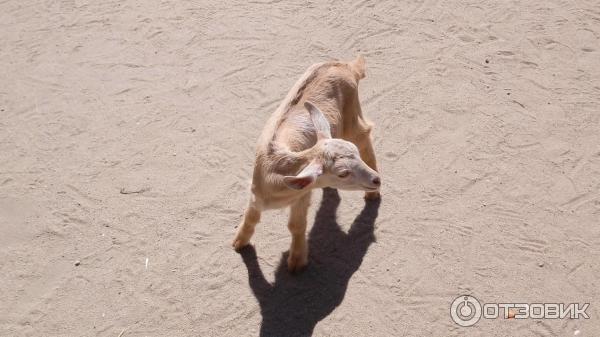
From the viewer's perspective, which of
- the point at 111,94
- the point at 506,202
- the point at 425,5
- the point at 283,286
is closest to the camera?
the point at 283,286

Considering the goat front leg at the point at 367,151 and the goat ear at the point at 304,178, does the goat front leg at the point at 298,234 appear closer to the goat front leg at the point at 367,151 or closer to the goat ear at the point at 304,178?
the goat ear at the point at 304,178

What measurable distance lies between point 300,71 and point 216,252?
3713mm

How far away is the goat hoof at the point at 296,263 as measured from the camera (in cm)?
642

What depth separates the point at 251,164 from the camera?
25.3 feet

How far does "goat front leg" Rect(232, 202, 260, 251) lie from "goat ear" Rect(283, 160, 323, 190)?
1217 millimetres

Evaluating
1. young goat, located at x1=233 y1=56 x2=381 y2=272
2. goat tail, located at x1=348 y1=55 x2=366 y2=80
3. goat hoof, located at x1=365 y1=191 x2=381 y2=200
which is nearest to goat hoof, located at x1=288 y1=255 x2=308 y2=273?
young goat, located at x1=233 y1=56 x2=381 y2=272

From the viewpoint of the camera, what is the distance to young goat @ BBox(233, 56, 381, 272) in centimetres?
541

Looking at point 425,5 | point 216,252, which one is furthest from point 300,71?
point 216,252

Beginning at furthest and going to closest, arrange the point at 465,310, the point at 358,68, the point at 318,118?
the point at 358,68 < the point at 465,310 < the point at 318,118

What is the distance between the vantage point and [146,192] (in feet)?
24.4

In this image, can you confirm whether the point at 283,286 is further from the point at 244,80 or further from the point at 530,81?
the point at 530,81

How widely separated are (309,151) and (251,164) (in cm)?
231

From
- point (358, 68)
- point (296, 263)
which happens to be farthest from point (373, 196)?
point (358, 68)

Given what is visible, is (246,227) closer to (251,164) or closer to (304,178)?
(251,164)
